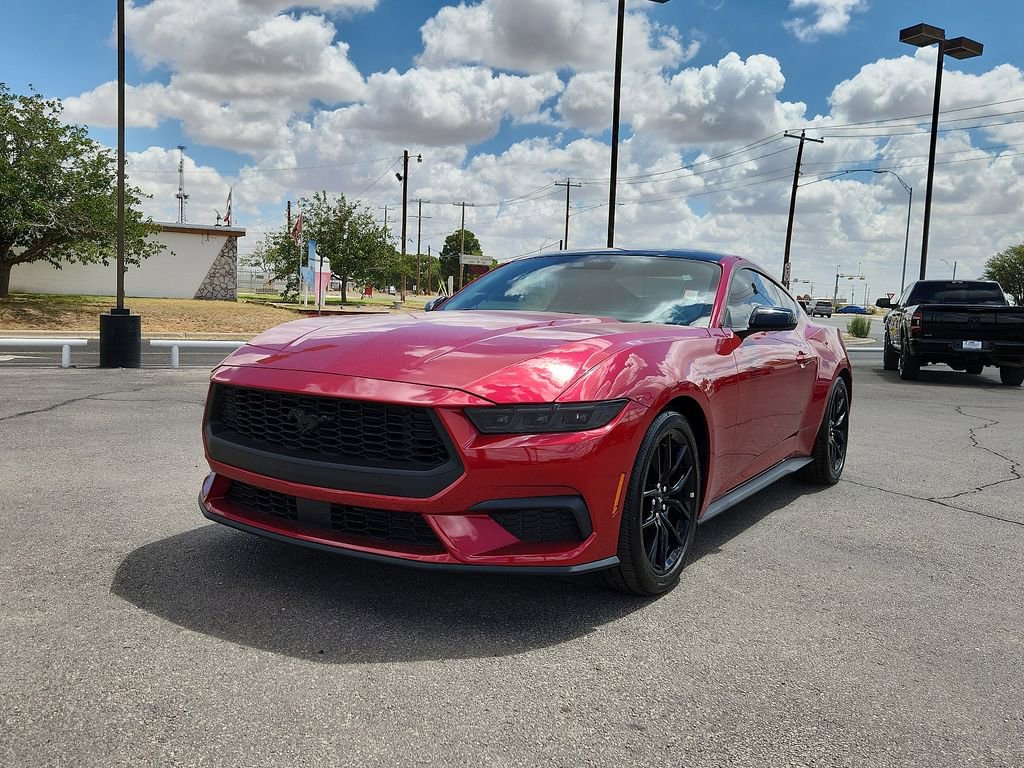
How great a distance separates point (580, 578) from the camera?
153 inches

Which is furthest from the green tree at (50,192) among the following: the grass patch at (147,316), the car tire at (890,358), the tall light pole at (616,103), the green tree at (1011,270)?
the green tree at (1011,270)

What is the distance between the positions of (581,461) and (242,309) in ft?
94.9

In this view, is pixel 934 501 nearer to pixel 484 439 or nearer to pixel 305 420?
pixel 484 439

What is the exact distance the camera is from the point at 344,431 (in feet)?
10.6

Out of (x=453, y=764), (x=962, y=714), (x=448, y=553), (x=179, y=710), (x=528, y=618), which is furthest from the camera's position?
(x=528, y=618)

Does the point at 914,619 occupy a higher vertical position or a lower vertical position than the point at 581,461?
lower

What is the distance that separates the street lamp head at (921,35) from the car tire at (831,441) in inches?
933

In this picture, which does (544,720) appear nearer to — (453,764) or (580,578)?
(453,764)

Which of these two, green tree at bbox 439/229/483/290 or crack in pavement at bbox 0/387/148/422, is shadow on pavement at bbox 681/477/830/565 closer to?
crack in pavement at bbox 0/387/148/422

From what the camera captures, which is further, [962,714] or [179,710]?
[962,714]

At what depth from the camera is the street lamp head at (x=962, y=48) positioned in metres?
26.6

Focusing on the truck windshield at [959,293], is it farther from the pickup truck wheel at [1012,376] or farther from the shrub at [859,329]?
the shrub at [859,329]

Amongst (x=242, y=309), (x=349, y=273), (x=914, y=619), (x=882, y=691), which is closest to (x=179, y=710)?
(x=882, y=691)

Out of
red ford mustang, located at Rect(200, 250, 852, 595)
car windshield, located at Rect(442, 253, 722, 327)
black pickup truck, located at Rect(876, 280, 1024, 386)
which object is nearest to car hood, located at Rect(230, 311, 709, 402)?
red ford mustang, located at Rect(200, 250, 852, 595)
